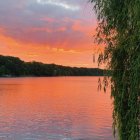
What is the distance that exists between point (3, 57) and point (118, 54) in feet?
523

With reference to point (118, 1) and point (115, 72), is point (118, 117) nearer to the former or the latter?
point (115, 72)

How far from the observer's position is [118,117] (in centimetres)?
891

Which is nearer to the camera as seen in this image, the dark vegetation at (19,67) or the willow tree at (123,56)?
the willow tree at (123,56)

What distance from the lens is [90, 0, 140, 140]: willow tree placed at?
7859 millimetres

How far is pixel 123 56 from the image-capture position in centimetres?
870

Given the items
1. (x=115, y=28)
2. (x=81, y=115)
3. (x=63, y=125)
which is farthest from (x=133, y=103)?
(x=81, y=115)

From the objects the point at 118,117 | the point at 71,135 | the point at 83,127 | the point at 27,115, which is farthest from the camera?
the point at 27,115

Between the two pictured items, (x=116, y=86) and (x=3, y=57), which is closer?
(x=116, y=86)

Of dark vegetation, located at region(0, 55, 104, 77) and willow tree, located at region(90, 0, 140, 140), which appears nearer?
willow tree, located at region(90, 0, 140, 140)

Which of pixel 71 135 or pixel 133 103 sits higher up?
pixel 133 103

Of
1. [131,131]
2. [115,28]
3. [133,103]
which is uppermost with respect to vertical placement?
[115,28]

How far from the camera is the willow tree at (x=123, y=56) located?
25.8 feet

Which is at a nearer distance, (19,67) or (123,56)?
(123,56)

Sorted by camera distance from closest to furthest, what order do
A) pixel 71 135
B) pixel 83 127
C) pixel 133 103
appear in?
1. pixel 133 103
2. pixel 71 135
3. pixel 83 127
